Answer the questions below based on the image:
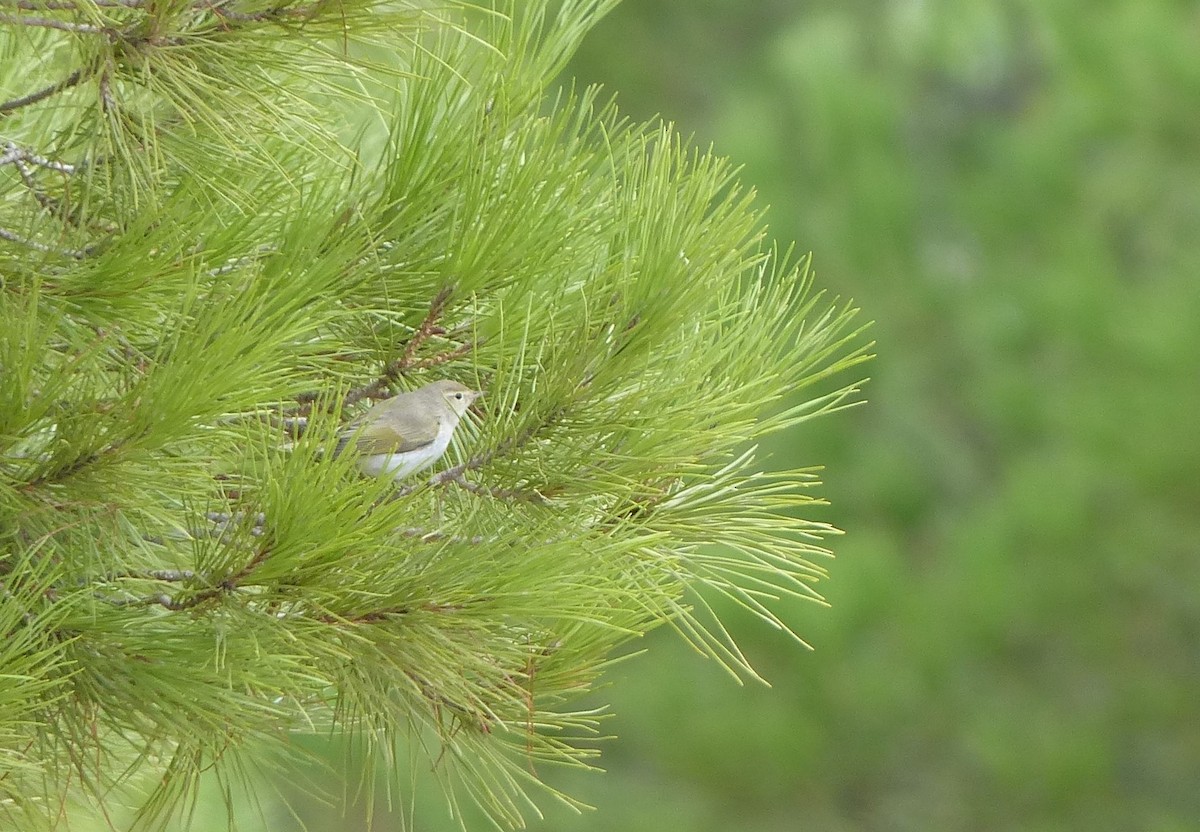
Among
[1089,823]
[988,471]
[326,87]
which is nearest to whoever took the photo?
[326,87]

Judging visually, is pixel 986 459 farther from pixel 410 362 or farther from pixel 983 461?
pixel 410 362

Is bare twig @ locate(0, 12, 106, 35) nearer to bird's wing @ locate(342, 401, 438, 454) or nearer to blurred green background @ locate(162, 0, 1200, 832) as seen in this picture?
bird's wing @ locate(342, 401, 438, 454)

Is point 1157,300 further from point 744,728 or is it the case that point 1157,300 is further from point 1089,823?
point 744,728

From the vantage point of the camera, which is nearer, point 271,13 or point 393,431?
point 271,13

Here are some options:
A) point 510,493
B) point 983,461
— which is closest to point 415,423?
point 510,493

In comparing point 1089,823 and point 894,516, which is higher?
point 894,516

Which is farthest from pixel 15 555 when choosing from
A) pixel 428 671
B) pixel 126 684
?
pixel 428 671

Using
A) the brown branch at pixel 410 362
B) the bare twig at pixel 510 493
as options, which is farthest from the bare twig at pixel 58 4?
the bare twig at pixel 510 493

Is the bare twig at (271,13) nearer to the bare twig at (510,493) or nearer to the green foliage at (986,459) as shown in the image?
the bare twig at (510,493)
